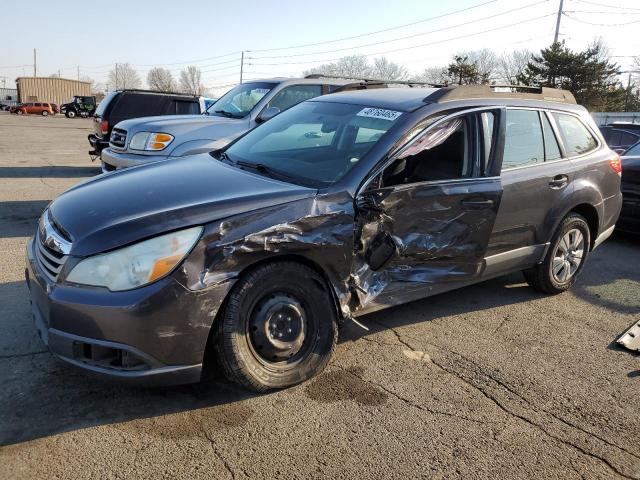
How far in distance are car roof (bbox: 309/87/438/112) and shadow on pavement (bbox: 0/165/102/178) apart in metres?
8.58

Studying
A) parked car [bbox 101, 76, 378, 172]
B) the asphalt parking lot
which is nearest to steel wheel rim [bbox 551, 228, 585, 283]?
the asphalt parking lot

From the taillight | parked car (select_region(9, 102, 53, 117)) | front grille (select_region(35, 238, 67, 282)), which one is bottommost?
front grille (select_region(35, 238, 67, 282))

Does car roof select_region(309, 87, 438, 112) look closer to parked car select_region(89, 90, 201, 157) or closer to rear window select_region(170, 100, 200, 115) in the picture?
parked car select_region(89, 90, 201, 157)

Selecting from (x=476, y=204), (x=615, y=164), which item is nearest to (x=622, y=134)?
(x=615, y=164)

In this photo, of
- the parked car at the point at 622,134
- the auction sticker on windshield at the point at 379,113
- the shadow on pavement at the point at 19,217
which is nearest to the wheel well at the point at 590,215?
the auction sticker on windshield at the point at 379,113

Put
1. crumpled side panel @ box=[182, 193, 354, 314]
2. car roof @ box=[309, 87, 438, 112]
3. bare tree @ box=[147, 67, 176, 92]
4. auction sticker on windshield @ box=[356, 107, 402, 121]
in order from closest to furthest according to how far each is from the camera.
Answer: crumpled side panel @ box=[182, 193, 354, 314] < auction sticker on windshield @ box=[356, 107, 402, 121] < car roof @ box=[309, 87, 438, 112] < bare tree @ box=[147, 67, 176, 92]

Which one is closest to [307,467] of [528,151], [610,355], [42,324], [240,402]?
[240,402]

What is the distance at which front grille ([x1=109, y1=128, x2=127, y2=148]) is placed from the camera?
7814 millimetres

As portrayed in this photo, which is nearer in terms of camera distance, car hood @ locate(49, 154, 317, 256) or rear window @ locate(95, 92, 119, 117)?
car hood @ locate(49, 154, 317, 256)

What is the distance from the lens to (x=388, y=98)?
163 inches

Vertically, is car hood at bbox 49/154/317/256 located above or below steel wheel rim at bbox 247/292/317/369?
above

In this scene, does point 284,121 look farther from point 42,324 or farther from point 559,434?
point 559,434

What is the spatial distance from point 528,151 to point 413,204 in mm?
1512

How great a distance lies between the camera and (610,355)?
3969 mm
